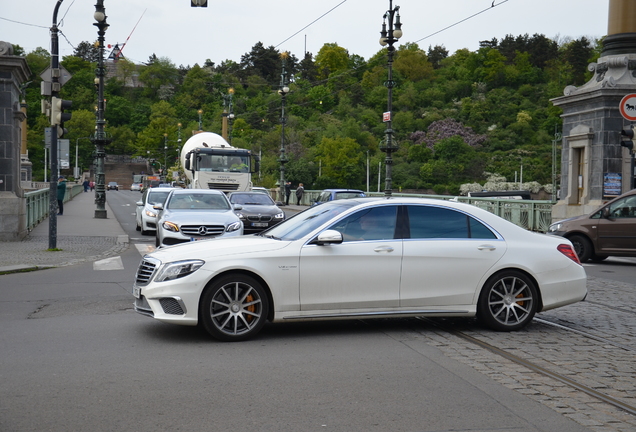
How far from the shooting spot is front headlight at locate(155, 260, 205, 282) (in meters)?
7.29

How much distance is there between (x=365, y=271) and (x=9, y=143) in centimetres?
1384

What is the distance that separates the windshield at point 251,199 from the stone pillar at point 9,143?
→ 8.22 metres

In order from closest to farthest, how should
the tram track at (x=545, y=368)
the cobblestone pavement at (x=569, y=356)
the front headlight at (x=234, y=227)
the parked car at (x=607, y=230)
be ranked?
the cobblestone pavement at (x=569, y=356) → the tram track at (x=545, y=368) → the front headlight at (x=234, y=227) → the parked car at (x=607, y=230)

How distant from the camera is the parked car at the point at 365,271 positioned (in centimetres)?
732

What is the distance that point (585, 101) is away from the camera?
24.2m

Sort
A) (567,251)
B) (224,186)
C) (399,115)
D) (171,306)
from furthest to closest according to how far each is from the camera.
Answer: (399,115) < (224,186) < (567,251) < (171,306)

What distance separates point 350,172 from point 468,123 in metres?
21.8

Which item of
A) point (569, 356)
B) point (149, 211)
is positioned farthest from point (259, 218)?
point (569, 356)

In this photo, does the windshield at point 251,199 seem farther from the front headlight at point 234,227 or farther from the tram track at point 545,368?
the tram track at point 545,368

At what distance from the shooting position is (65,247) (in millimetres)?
18016

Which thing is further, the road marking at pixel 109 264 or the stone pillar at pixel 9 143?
the stone pillar at pixel 9 143

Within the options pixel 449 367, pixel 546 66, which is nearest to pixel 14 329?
pixel 449 367

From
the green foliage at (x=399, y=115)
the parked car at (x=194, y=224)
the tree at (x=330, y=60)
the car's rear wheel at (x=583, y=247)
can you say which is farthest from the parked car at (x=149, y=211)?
the tree at (x=330, y=60)

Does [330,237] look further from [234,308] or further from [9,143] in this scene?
[9,143]
